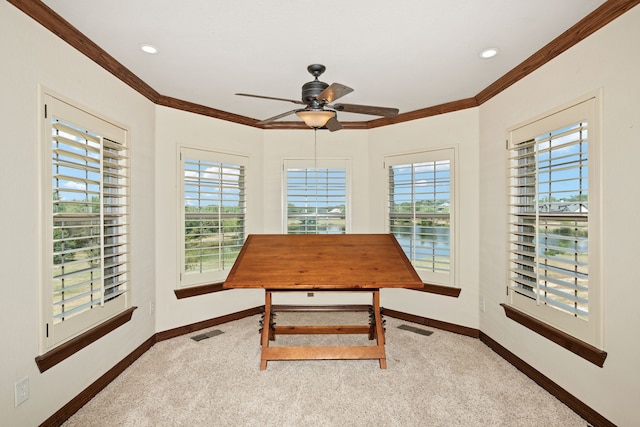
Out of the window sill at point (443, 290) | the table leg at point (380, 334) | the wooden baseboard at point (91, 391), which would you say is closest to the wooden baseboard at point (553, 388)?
the window sill at point (443, 290)

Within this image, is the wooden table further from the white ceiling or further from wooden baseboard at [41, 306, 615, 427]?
the white ceiling

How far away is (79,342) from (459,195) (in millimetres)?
3876

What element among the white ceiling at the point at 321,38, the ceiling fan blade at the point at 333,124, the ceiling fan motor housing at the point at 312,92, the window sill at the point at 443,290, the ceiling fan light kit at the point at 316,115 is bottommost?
the window sill at the point at 443,290

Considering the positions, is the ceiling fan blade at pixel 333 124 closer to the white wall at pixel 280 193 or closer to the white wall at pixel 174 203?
the white wall at pixel 280 193

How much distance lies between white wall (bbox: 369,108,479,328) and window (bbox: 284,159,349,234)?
2.73 ft

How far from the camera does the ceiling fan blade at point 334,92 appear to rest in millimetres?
2167

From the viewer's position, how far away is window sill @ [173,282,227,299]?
3887mm

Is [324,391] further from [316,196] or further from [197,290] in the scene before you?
[316,196]

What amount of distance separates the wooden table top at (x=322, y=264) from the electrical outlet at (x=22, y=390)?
1.30 metres

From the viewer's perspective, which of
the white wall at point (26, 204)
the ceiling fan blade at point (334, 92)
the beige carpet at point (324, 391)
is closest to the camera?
the white wall at point (26, 204)

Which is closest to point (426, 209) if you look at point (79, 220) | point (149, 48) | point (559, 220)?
point (559, 220)

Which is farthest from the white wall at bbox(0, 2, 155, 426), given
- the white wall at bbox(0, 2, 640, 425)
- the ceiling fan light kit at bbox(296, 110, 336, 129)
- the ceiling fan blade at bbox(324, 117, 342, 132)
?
the ceiling fan blade at bbox(324, 117, 342, 132)

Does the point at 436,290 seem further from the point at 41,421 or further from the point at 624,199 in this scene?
the point at 41,421

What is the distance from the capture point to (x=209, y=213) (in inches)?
162
